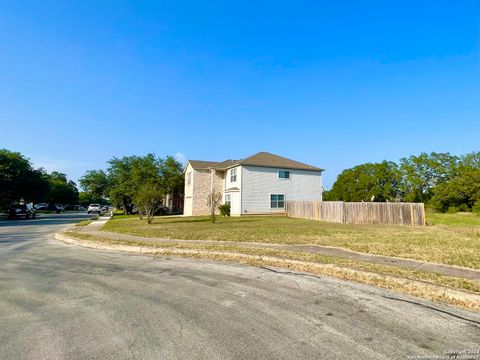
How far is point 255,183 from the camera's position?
105 ft

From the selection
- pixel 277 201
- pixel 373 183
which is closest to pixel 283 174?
pixel 277 201

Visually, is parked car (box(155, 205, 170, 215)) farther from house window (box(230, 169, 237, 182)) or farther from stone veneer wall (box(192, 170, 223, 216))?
house window (box(230, 169, 237, 182))

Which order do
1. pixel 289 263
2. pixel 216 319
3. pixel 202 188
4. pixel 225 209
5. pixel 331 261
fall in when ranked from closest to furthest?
pixel 216 319 → pixel 331 261 → pixel 289 263 → pixel 225 209 → pixel 202 188

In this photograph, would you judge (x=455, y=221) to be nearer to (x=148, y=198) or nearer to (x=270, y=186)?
(x=270, y=186)

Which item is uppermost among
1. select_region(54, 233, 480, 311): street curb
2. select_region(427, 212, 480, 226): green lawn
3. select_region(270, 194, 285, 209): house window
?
select_region(270, 194, 285, 209): house window

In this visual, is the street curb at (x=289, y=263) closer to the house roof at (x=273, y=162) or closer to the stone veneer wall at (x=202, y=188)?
the house roof at (x=273, y=162)

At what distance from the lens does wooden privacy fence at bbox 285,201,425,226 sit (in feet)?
66.7

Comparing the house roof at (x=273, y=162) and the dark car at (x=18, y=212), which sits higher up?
the house roof at (x=273, y=162)

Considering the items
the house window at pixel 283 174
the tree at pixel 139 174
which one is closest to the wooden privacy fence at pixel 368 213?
the house window at pixel 283 174

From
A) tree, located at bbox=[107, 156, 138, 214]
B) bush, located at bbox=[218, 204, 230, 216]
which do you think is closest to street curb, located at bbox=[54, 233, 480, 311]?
bush, located at bbox=[218, 204, 230, 216]

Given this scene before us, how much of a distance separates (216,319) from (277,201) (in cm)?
2930

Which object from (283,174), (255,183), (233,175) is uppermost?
(283,174)

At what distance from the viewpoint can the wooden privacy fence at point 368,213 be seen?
20344 millimetres

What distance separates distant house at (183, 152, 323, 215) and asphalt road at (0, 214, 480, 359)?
977 inches
